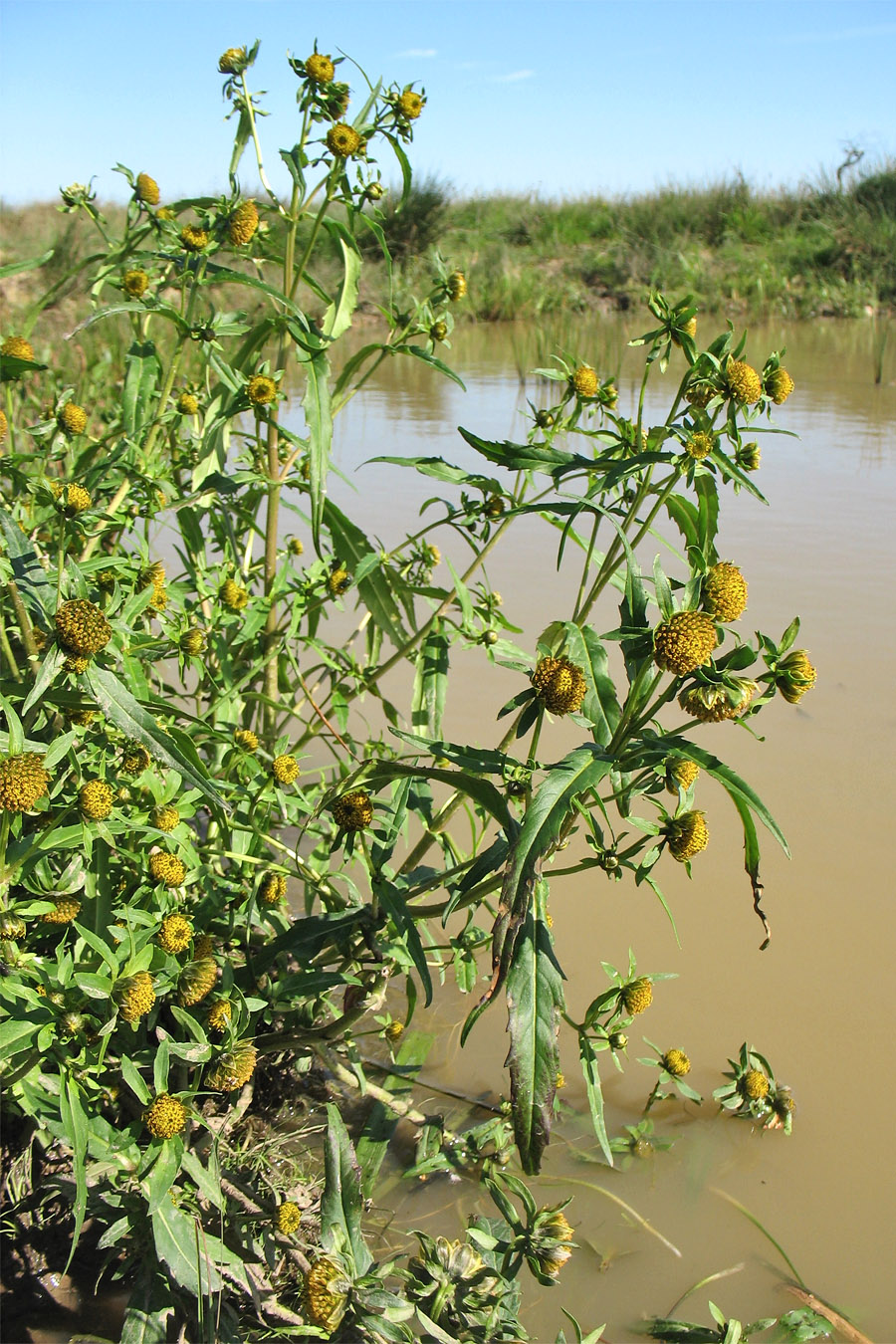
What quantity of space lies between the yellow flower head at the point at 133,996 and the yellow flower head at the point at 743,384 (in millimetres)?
1071

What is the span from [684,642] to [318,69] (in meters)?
1.28

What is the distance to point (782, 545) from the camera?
451cm

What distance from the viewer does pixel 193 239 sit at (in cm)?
186

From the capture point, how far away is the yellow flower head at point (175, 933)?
148cm

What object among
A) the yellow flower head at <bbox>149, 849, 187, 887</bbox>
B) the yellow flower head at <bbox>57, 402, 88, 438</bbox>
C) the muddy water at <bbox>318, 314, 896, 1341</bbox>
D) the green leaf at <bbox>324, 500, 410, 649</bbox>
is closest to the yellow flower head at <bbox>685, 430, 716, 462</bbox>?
the green leaf at <bbox>324, 500, 410, 649</bbox>

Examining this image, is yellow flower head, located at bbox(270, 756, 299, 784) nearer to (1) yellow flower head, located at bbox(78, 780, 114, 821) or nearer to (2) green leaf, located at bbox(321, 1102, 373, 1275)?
(1) yellow flower head, located at bbox(78, 780, 114, 821)

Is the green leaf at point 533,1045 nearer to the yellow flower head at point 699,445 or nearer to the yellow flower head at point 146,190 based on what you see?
the yellow flower head at point 699,445

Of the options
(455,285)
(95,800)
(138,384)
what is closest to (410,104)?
(455,285)

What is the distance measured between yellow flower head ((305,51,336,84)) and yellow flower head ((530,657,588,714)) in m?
1.19

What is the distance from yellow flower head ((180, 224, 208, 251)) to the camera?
1857mm

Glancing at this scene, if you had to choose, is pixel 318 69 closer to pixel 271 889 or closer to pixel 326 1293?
pixel 271 889

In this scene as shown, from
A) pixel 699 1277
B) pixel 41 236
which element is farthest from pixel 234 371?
pixel 41 236

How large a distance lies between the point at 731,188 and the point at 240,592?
2154 centimetres

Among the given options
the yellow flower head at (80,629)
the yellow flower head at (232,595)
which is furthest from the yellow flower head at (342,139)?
the yellow flower head at (80,629)
